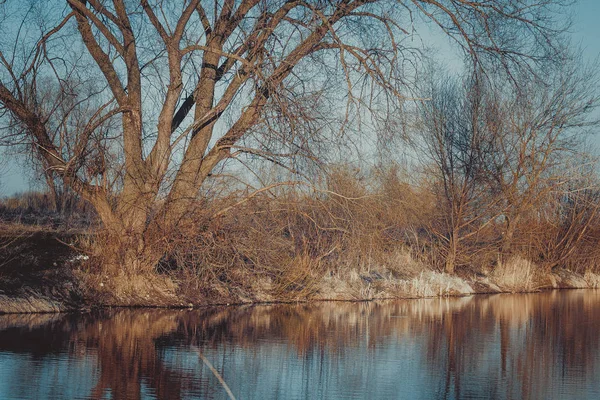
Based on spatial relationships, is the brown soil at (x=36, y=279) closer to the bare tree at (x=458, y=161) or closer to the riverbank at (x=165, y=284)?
the riverbank at (x=165, y=284)

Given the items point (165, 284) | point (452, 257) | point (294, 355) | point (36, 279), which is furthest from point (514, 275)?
point (294, 355)

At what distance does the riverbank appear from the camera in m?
14.0

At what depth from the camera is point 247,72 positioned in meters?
14.3

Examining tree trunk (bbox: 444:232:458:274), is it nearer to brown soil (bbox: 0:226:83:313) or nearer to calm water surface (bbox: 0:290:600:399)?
calm water surface (bbox: 0:290:600:399)

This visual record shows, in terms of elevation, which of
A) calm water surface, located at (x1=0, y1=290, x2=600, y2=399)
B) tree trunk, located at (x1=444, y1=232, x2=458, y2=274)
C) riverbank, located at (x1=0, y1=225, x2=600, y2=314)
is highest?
tree trunk, located at (x1=444, y1=232, x2=458, y2=274)

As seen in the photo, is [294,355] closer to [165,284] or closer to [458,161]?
[165,284]

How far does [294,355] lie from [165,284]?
6350 millimetres

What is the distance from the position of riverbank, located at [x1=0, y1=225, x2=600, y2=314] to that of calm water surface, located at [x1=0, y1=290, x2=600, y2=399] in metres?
0.88

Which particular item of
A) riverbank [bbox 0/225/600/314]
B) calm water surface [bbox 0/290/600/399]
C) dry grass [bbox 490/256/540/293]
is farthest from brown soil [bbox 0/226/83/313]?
dry grass [bbox 490/256/540/293]

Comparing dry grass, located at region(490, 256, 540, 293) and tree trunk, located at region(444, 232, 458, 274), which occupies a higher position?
tree trunk, located at region(444, 232, 458, 274)

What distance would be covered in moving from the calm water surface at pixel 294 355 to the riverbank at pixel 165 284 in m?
0.88

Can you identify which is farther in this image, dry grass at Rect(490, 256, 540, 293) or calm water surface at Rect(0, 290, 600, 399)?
dry grass at Rect(490, 256, 540, 293)

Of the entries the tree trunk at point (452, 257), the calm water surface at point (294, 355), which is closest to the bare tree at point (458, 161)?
the tree trunk at point (452, 257)

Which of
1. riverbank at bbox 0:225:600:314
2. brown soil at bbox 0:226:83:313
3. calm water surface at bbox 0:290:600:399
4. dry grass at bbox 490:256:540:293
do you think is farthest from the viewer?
dry grass at bbox 490:256:540:293
